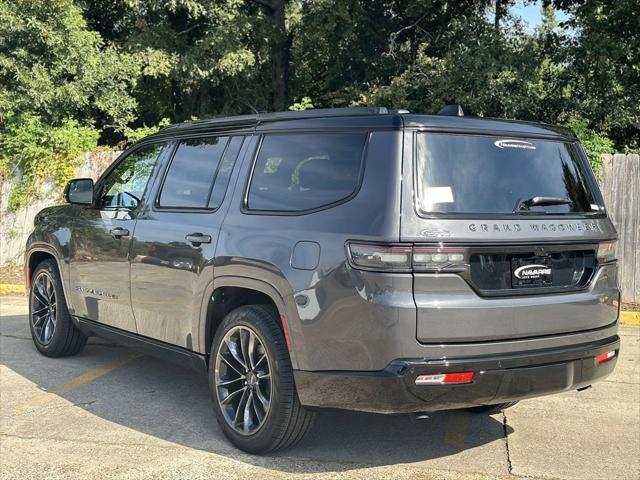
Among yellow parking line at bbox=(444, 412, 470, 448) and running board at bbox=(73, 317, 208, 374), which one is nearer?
yellow parking line at bbox=(444, 412, 470, 448)

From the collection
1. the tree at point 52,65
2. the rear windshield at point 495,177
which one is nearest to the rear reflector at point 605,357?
the rear windshield at point 495,177

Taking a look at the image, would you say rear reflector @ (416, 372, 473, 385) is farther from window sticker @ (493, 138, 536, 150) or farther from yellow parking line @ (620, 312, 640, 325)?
yellow parking line @ (620, 312, 640, 325)

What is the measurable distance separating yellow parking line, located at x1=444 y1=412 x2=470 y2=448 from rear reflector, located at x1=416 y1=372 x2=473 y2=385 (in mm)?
1086

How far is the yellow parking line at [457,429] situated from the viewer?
4.41 metres

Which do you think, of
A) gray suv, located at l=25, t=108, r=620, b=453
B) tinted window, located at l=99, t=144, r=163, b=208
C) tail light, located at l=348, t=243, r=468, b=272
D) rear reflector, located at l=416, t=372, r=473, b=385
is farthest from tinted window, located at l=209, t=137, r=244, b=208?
rear reflector, located at l=416, t=372, r=473, b=385

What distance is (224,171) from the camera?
449 cm

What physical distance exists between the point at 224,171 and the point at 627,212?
7.05 metres

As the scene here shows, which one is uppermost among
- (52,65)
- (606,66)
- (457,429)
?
(52,65)

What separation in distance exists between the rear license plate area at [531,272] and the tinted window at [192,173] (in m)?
1.98

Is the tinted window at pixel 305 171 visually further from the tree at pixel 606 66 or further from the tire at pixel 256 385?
the tree at pixel 606 66

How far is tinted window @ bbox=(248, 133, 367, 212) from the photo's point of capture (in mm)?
3701

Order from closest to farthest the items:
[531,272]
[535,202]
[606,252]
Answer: [531,272] → [535,202] → [606,252]

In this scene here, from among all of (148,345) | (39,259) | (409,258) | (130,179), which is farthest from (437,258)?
(39,259)

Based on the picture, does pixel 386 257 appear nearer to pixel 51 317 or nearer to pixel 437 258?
pixel 437 258
